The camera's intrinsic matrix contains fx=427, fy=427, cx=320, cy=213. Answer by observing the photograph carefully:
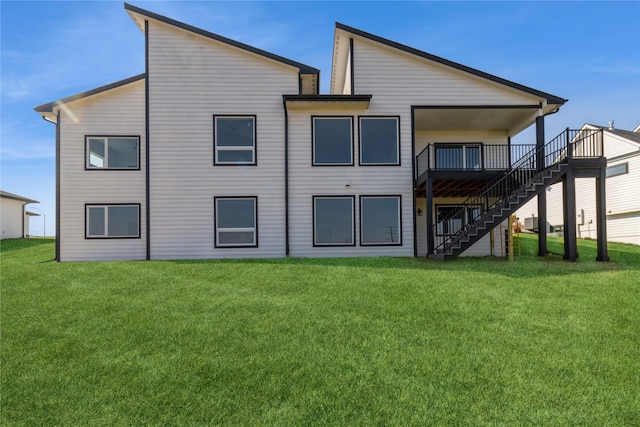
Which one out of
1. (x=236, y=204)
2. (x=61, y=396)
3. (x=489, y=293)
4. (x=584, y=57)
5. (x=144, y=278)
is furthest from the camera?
(x=236, y=204)

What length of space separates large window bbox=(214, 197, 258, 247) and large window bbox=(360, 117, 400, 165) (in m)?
4.32

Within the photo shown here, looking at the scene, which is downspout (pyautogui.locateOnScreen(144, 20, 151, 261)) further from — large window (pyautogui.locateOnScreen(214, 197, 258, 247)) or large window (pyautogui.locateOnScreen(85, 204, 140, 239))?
large window (pyautogui.locateOnScreen(214, 197, 258, 247))

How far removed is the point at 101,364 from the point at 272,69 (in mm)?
11696

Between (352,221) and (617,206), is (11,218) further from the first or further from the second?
(617,206)

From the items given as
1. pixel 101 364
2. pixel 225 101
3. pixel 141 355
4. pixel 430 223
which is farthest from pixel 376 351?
pixel 225 101

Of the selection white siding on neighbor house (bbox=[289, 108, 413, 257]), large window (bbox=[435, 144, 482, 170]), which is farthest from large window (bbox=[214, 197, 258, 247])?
large window (bbox=[435, 144, 482, 170])

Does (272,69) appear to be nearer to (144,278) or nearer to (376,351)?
(144,278)

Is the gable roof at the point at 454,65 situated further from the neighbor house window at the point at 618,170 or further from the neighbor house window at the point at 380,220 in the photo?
the neighbor house window at the point at 618,170

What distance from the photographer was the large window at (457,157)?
1694 centimetres

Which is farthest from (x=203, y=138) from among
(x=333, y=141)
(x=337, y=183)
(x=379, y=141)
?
(x=379, y=141)

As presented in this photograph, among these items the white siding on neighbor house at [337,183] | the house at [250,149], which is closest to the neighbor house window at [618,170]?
the house at [250,149]

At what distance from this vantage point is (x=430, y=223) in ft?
46.3

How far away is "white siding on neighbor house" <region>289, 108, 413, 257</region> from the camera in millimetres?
14836

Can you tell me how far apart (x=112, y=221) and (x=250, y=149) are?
5387 mm
